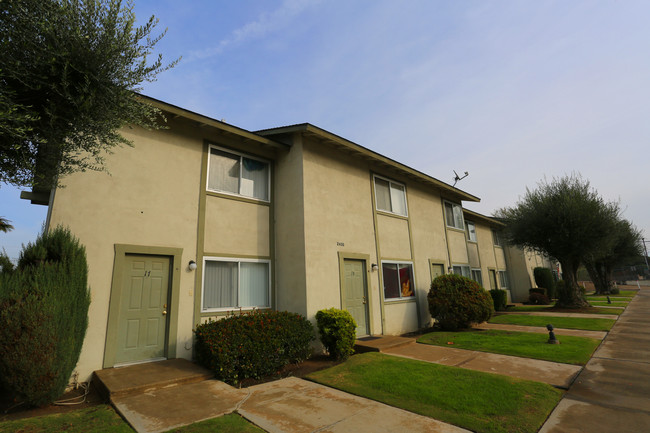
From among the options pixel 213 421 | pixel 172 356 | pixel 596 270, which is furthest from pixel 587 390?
pixel 596 270

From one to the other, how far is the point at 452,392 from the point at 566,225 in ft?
55.5

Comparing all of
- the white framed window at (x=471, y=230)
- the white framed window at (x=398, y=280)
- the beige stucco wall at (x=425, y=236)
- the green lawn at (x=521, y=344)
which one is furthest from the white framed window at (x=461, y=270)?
the green lawn at (x=521, y=344)

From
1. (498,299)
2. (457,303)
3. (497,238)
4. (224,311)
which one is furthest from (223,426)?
(497,238)

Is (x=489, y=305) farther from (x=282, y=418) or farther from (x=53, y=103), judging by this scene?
(x=53, y=103)

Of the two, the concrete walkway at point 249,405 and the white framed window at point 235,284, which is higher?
the white framed window at point 235,284

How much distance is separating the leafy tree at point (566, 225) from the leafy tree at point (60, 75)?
20462 millimetres

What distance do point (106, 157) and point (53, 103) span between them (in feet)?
9.85

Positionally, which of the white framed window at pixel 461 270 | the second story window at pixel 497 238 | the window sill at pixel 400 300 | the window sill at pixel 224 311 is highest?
the second story window at pixel 497 238

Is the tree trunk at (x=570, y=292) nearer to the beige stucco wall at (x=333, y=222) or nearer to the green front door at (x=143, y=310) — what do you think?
the beige stucco wall at (x=333, y=222)

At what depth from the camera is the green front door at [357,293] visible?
1016cm

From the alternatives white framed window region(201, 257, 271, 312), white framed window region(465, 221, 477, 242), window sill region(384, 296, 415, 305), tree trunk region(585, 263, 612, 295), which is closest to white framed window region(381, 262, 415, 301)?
window sill region(384, 296, 415, 305)

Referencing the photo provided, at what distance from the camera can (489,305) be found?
12305 millimetres

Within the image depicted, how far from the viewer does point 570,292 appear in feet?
60.8

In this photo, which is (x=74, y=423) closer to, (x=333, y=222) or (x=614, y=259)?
(x=333, y=222)
